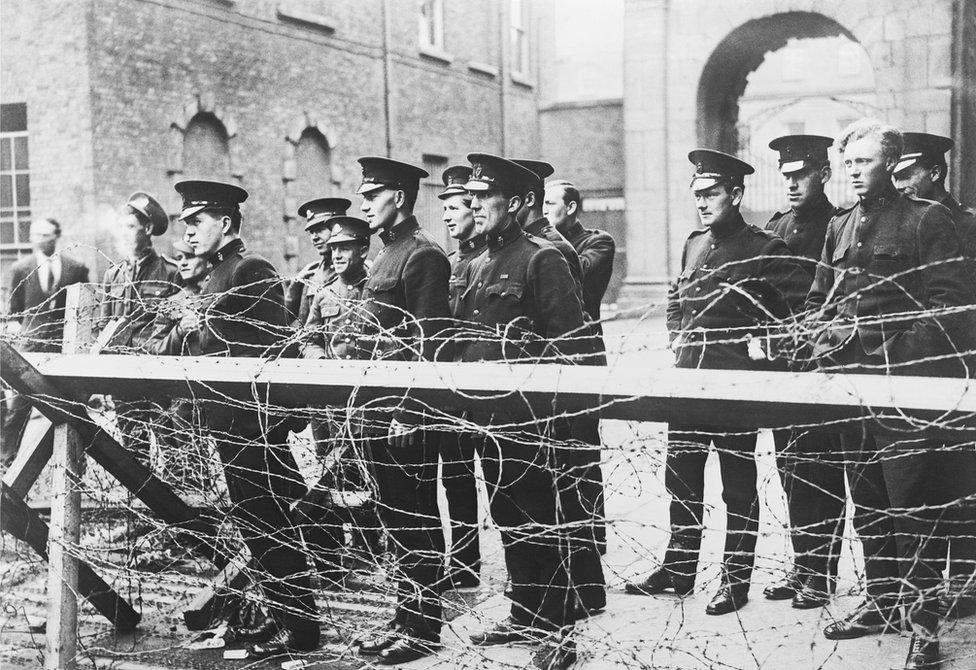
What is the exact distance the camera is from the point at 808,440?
497cm

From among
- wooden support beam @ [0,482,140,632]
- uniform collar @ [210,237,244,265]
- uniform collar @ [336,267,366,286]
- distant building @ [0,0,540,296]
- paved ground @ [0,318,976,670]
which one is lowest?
paved ground @ [0,318,976,670]

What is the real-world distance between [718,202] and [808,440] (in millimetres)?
1231

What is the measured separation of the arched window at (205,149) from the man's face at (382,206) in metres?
10.1

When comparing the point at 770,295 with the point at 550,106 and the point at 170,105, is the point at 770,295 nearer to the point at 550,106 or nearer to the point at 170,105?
the point at 170,105

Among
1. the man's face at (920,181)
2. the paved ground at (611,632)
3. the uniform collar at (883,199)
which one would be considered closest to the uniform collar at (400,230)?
the paved ground at (611,632)

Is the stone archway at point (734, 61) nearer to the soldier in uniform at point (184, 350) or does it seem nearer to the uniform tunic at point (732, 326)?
the uniform tunic at point (732, 326)

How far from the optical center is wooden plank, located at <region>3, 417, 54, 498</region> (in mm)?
4594

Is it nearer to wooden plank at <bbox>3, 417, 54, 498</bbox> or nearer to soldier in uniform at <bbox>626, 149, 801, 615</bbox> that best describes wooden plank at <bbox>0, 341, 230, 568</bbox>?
wooden plank at <bbox>3, 417, 54, 498</bbox>

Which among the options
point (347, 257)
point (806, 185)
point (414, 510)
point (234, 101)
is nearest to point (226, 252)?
point (347, 257)

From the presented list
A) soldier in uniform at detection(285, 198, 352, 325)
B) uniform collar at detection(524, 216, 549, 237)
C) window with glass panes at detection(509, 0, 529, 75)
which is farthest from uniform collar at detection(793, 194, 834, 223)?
window with glass panes at detection(509, 0, 529, 75)

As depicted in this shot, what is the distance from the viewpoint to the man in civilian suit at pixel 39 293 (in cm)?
823

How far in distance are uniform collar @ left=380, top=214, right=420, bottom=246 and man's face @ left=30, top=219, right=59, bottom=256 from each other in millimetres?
6031

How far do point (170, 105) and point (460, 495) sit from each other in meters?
10.3

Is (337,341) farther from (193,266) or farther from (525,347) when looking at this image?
(525,347)
